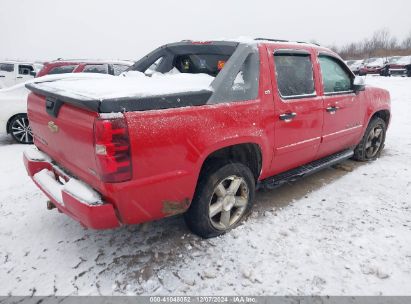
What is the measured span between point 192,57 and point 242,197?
175cm

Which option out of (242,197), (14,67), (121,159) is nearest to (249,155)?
(242,197)

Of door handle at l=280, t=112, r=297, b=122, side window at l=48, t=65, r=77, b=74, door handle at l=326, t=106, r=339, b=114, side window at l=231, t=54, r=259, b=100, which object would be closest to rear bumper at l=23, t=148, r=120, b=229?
side window at l=231, t=54, r=259, b=100

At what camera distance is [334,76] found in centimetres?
399

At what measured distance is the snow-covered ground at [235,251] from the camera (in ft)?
7.88

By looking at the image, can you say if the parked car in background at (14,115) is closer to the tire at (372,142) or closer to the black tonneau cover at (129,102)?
the black tonneau cover at (129,102)

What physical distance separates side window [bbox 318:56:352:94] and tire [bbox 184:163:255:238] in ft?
5.33

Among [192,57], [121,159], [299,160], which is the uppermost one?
[192,57]

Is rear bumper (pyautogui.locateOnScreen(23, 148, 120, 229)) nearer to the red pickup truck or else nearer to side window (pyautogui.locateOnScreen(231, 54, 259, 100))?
the red pickup truck

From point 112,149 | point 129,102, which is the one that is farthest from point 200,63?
point 112,149

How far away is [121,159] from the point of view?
2090 mm

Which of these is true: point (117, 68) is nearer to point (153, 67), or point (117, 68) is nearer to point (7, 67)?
point (153, 67)

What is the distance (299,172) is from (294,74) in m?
1.11

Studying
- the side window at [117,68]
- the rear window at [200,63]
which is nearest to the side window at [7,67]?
the side window at [117,68]

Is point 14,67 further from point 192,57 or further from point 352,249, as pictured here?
point 352,249
